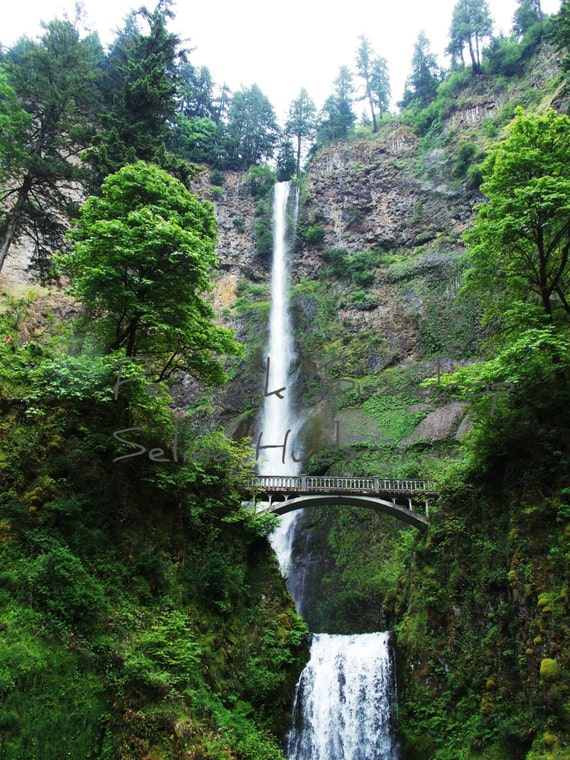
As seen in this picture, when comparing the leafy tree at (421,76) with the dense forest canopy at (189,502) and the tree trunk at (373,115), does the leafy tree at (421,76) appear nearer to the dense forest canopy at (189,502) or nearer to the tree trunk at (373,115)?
the tree trunk at (373,115)

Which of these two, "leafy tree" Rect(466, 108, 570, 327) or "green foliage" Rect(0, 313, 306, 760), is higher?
"leafy tree" Rect(466, 108, 570, 327)

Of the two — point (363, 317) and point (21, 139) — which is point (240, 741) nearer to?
point (21, 139)

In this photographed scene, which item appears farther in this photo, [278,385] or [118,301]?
[278,385]

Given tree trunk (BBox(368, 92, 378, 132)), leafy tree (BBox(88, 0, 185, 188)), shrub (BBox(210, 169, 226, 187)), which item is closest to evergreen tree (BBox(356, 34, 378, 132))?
tree trunk (BBox(368, 92, 378, 132))

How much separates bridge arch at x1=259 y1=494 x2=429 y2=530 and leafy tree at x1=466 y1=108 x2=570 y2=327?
8.18m

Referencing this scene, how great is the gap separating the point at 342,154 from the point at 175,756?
155 feet

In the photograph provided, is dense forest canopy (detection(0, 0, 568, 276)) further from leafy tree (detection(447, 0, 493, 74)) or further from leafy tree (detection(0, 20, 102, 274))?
leafy tree (detection(447, 0, 493, 74))

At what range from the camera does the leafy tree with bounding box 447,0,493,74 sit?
45062 mm

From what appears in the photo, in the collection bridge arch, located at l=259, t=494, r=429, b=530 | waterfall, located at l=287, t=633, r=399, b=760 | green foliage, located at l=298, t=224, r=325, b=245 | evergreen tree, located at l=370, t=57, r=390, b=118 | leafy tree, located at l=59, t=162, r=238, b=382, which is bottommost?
waterfall, located at l=287, t=633, r=399, b=760

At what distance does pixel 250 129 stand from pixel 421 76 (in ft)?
61.6

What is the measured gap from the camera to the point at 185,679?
29.6 ft

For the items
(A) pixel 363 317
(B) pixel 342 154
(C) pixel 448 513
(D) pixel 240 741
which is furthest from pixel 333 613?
(B) pixel 342 154

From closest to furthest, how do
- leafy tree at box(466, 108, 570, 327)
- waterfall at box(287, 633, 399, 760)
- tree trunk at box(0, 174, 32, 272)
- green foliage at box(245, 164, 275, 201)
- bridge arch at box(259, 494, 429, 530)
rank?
leafy tree at box(466, 108, 570, 327)
waterfall at box(287, 633, 399, 760)
tree trunk at box(0, 174, 32, 272)
bridge arch at box(259, 494, 429, 530)
green foliage at box(245, 164, 275, 201)

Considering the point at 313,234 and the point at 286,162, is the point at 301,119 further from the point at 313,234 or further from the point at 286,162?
the point at 313,234
